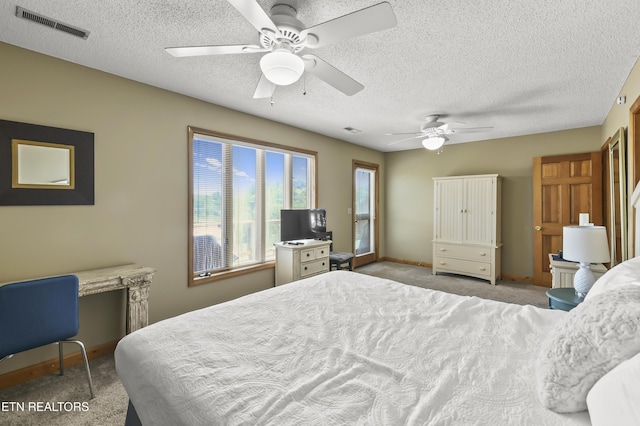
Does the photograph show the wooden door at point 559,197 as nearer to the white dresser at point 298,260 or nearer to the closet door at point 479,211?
the closet door at point 479,211

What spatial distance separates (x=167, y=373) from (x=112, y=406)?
4.27ft

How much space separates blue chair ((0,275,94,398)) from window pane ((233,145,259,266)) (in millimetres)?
1940

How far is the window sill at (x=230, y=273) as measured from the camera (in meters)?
3.29

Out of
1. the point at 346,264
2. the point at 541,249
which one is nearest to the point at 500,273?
the point at 541,249

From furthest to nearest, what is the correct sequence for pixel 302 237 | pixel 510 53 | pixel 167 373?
pixel 302 237 < pixel 510 53 < pixel 167 373

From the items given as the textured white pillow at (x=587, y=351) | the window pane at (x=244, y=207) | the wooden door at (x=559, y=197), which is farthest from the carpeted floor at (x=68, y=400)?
the wooden door at (x=559, y=197)

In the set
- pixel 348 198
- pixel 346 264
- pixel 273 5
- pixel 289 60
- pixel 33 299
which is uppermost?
pixel 273 5

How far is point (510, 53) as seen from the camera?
2264 millimetres

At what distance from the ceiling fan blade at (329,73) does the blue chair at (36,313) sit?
6.96 feet

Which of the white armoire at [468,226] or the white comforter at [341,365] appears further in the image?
the white armoire at [468,226]

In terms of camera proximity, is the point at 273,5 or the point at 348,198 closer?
the point at 273,5

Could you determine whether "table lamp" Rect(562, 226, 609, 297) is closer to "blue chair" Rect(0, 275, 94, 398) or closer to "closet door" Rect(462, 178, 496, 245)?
"closet door" Rect(462, 178, 496, 245)

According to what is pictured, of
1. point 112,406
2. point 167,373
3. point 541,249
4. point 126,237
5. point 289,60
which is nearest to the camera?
point 167,373

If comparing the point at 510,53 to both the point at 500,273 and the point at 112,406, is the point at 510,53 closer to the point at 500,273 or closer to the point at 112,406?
the point at 112,406
